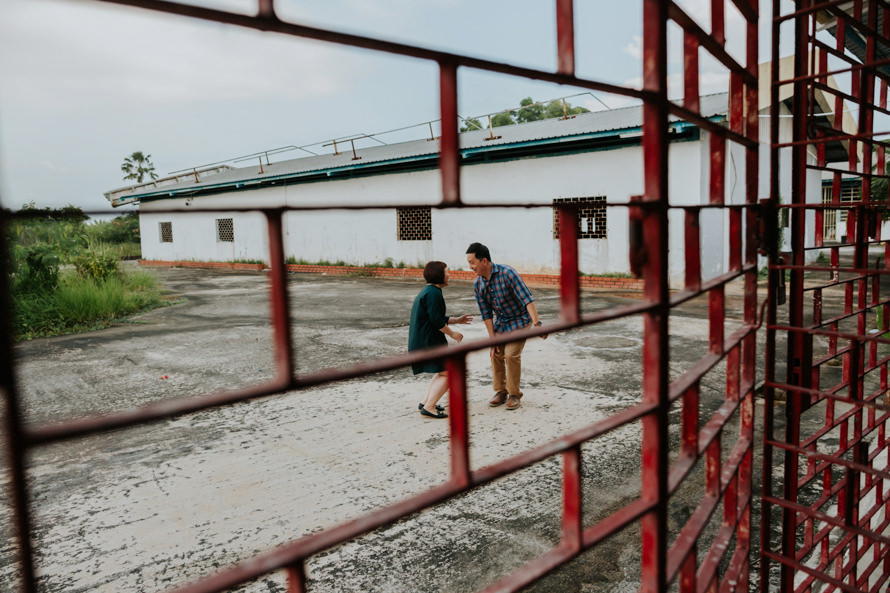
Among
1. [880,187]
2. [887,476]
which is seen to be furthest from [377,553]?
[880,187]

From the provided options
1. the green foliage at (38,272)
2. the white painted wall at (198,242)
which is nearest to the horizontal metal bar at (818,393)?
the green foliage at (38,272)

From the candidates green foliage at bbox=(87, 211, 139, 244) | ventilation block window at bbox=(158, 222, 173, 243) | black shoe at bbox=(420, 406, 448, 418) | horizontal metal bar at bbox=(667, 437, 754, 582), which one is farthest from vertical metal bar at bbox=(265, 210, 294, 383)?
ventilation block window at bbox=(158, 222, 173, 243)

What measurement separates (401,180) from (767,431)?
1184 centimetres

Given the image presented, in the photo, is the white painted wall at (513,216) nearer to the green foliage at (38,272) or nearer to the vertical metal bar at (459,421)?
the green foliage at (38,272)

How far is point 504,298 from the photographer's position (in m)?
3.99

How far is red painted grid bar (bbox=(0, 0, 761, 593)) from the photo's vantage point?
1.65 ft

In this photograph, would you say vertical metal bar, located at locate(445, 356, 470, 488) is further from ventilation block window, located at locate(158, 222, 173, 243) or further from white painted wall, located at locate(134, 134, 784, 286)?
ventilation block window, located at locate(158, 222, 173, 243)

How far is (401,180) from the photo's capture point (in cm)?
1288

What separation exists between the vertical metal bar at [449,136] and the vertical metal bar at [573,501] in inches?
15.3

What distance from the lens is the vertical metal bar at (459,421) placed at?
0.65m

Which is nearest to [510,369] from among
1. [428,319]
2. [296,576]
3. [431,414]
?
[431,414]

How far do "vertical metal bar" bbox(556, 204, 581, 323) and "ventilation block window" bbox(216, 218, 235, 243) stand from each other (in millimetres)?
17474

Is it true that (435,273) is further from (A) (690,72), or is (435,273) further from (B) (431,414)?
(A) (690,72)

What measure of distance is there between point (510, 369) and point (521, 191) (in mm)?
7732
